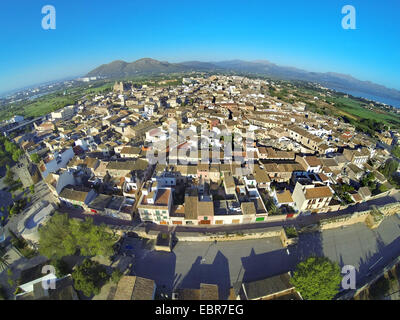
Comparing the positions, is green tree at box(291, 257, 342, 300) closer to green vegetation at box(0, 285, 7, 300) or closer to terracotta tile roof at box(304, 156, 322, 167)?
terracotta tile roof at box(304, 156, 322, 167)

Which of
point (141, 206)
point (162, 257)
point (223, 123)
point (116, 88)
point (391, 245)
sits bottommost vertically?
point (391, 245)

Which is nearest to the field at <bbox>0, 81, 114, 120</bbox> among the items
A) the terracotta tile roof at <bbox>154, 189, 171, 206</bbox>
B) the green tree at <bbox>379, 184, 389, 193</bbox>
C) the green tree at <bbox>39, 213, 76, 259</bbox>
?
the green tree at <bbox>39, 213, 76, 259</bbox>

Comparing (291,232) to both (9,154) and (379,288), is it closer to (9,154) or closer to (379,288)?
(379,288)

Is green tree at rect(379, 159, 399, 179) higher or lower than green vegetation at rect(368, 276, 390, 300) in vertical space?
higher

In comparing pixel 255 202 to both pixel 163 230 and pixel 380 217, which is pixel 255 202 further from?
pixel 380 217

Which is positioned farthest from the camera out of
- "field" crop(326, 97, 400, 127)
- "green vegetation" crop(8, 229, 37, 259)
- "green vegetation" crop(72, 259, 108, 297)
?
"field" crop(326, 97, 400, 127)
